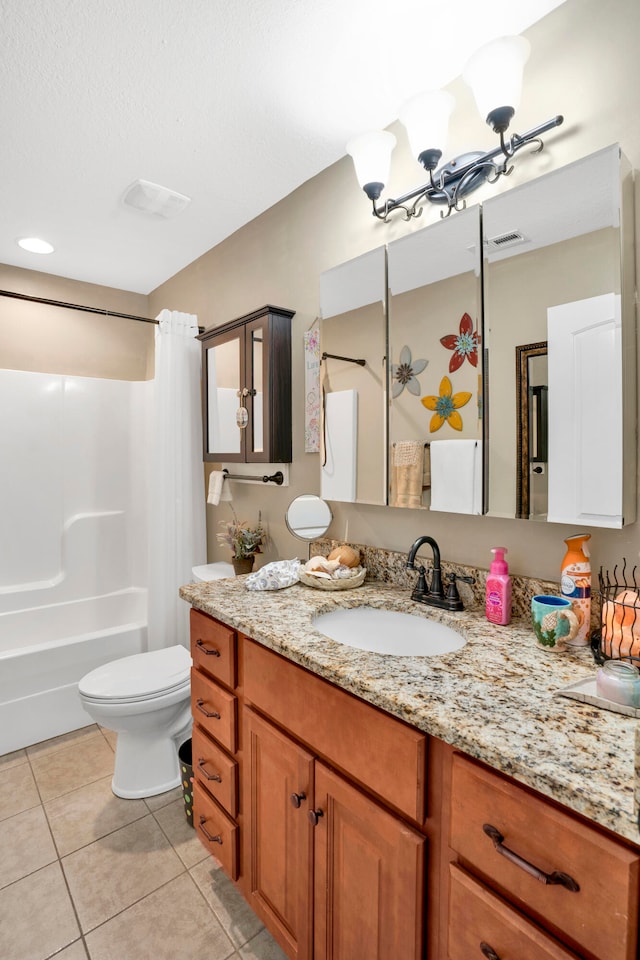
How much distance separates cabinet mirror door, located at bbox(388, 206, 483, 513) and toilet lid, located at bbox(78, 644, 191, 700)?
1173 millimetres

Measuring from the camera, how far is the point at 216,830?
4.88ft

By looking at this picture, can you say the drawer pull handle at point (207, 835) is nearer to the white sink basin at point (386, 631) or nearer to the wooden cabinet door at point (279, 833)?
the wooden cabinet door at point (279, 833)

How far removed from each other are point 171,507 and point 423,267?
5.54 feet

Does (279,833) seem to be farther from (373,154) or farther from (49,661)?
(373,154)

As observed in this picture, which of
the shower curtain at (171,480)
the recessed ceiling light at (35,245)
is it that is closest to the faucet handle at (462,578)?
the shower curtain at (171,480)

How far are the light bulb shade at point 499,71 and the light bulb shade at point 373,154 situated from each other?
1.11ft

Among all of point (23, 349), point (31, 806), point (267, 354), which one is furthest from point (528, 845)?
point (23, 349)

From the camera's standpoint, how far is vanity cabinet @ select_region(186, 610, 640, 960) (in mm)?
641

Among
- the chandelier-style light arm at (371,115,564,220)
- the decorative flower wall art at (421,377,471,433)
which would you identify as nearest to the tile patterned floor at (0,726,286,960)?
the decorative flower wall art at (421,377,471,433)

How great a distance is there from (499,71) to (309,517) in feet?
4.70

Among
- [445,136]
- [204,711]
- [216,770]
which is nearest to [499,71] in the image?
[445,136]

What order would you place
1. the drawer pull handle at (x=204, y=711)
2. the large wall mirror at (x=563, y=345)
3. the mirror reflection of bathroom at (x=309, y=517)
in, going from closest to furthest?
the large wall mirror at (x=563, y=345) → the drawer pull handle at (x=204, y=711) → the mirror reflection of bathroom at (x=309, y=517)

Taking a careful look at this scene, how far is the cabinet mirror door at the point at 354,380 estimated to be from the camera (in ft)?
5.35

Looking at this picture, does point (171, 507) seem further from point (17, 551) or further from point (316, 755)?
point (316, 755)
